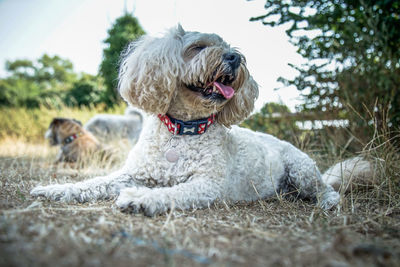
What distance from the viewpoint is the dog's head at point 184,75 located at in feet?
8.31

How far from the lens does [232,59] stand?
2.57 meters

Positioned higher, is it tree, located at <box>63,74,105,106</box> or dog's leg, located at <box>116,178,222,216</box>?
tree, located at <box>63,74,105,106</box>

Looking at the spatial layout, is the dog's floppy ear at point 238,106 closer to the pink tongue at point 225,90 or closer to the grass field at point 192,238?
the pink tongue at point 225,90

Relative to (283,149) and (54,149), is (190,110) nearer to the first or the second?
(283,149)

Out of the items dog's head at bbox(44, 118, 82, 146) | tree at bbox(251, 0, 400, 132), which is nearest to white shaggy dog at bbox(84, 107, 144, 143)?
dog's head at bbox(44, 118, 82, 146)

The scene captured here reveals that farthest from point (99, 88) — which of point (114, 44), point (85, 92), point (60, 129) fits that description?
point (60, 129)

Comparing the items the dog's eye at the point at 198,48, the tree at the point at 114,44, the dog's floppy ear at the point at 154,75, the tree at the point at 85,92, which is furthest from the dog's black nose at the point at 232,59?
the tree at the point at 85,92

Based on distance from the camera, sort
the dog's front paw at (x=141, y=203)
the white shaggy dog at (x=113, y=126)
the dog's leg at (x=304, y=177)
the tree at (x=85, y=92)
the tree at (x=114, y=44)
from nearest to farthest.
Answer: the dog's front paw at (x=141, y=203)
the dog's leg at (x=304, y=177)
the white shaggy dog at (x=113, y=126)
the tree at (x=114, y=44)
the tree at (x=85, y=92)

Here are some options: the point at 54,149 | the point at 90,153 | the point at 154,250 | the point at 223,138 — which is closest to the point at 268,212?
the point at 223,138

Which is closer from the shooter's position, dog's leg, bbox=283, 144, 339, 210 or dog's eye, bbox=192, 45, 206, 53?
dog's eye, bbox=192, 45, 206, 53

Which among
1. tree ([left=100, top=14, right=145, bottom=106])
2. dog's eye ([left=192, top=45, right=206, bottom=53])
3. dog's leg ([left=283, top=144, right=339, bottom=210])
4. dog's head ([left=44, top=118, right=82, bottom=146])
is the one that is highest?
tree ([left=100, top=14, right=145, bottom=106])

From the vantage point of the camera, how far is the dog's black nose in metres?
2.56

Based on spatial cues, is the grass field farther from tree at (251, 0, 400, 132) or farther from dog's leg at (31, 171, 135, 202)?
tree at (251, 0, 400, 132)

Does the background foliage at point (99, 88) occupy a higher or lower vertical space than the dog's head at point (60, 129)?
higher
